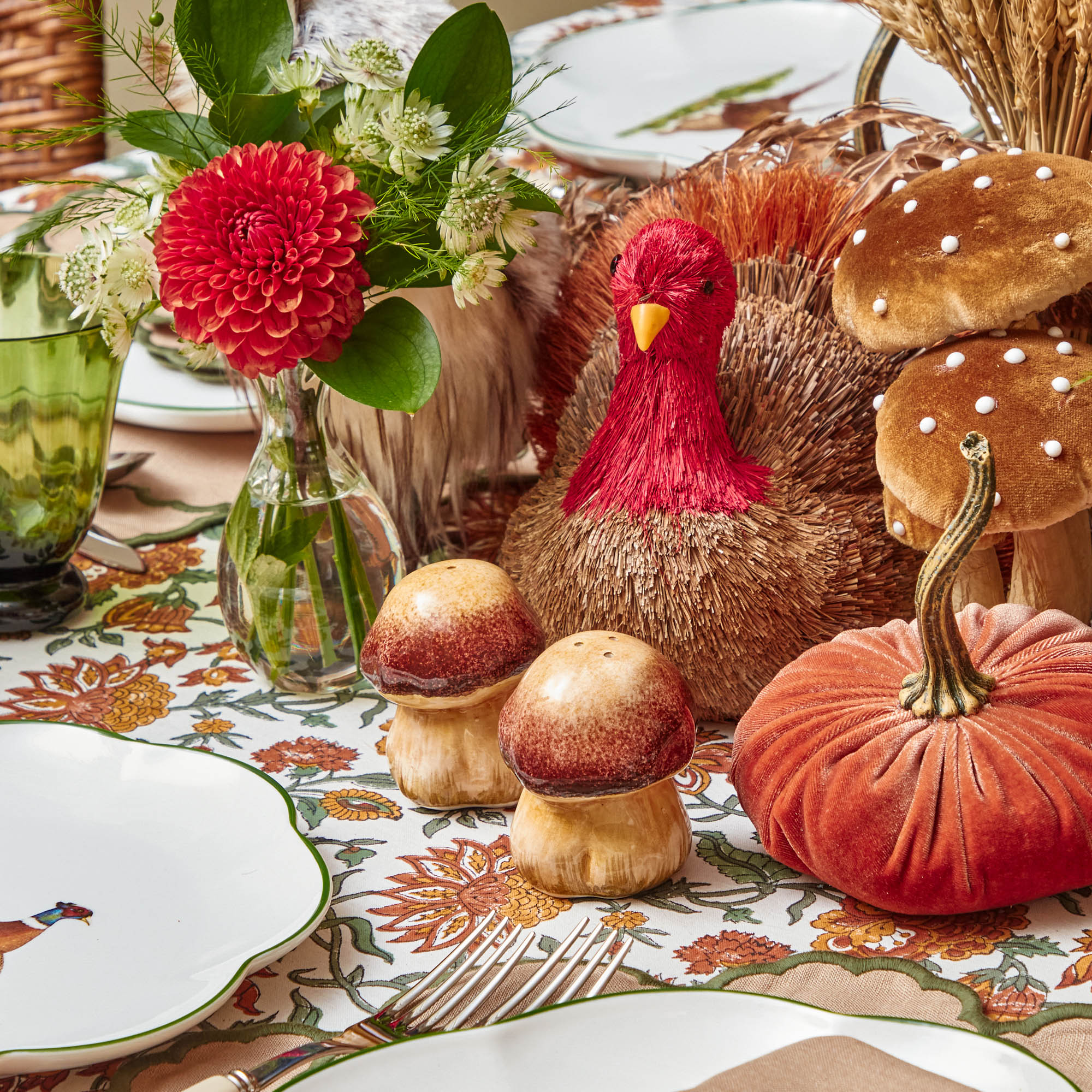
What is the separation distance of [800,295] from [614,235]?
0.13 m

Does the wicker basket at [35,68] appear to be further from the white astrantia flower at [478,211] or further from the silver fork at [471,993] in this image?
the silver fork at [471,993]

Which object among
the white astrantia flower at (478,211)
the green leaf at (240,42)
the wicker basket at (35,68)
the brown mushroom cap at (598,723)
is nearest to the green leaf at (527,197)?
the white astrantia flower at (478,211)

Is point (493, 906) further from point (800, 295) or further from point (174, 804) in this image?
point (800, 295)

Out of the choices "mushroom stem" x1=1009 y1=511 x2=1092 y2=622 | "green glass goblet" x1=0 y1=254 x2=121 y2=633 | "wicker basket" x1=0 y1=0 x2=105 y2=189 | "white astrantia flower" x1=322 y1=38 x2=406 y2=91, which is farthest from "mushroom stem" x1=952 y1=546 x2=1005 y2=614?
"wicker basket" x1=0 y1=0 x2=105 y2=189

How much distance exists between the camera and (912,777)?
17.4 inches

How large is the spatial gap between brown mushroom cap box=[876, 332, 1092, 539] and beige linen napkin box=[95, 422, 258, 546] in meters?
0.45

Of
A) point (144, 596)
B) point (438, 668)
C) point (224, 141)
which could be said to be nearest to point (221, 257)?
point (224, 141)

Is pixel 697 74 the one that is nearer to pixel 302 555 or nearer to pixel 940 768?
pixel 302 555

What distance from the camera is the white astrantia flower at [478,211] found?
54cm

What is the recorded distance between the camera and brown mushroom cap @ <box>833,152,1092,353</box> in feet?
1.61

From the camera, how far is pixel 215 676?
670 mm

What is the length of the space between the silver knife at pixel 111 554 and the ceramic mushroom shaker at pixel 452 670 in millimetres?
298

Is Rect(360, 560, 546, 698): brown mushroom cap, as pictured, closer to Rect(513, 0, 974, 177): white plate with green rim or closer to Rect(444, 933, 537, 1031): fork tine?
Rect(444, 933, 537, 1031): fork tine

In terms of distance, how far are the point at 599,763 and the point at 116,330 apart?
30 centimetres
